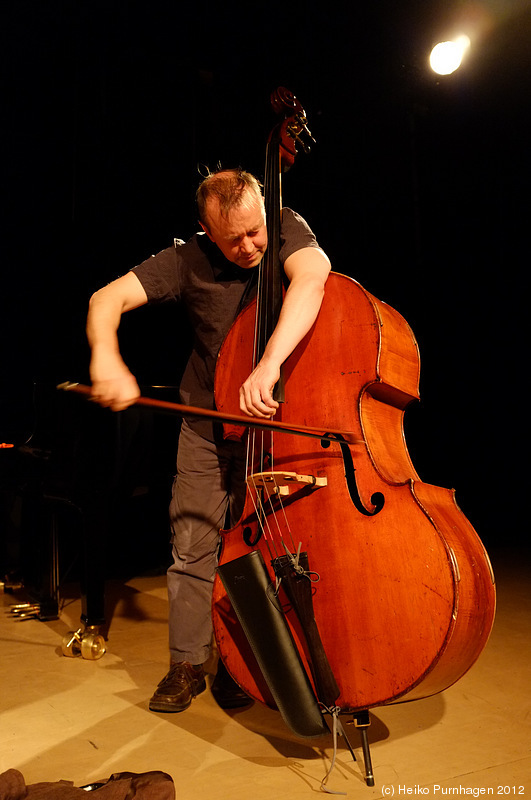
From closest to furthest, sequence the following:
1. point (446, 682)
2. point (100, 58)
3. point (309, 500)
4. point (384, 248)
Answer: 1. point (446, 682)
2. point (309, 500)
3. point (100, 58)
4. point (384, 248)

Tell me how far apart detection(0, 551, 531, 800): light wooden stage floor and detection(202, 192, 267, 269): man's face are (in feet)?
3.89

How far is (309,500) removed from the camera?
53.5 inches

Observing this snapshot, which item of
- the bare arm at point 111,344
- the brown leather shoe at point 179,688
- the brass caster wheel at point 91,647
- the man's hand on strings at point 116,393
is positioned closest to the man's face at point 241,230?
the bare arm at point 111,344

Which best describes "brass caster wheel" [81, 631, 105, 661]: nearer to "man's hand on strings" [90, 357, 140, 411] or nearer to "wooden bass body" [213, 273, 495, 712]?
"wooden bass body" [213, 273, 495, 712]

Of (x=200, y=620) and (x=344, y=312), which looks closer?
(x=344, y=312)

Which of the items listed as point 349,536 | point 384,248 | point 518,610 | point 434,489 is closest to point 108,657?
Answer: point 349,536

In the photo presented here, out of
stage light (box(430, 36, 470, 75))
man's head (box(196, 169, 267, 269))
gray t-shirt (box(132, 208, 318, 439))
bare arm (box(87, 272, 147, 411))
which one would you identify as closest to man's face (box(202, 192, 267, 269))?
man's head (box(196, 169, 267, 269))

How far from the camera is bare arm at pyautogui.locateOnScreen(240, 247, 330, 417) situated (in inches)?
54.6

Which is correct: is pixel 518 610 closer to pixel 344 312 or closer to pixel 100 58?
pixel 344 312

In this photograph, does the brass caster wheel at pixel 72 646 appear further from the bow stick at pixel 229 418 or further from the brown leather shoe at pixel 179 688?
the bow stick at pixel 229 418

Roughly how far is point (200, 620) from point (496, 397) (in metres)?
3.96

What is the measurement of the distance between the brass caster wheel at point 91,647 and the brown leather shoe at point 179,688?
0.45 metres

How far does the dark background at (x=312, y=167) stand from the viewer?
11.3 feet

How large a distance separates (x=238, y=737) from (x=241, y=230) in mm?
1239
